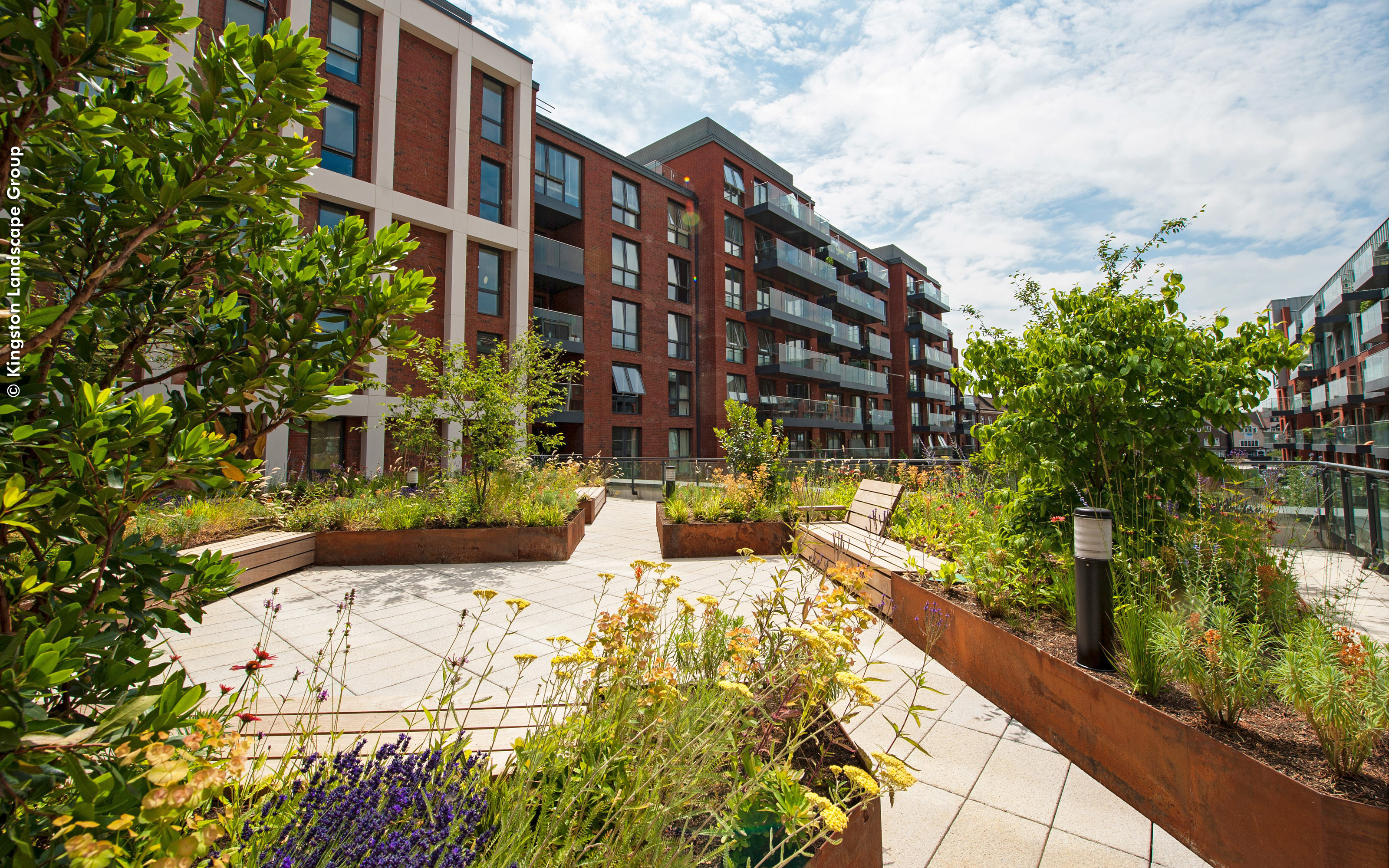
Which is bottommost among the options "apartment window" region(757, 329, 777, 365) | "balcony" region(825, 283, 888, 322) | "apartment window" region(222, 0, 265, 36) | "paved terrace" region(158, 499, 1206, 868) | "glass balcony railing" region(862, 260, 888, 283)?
"paved terrace" region(158, 499, 1206, 868)

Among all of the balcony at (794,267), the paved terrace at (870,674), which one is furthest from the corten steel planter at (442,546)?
the balcony at (794,267)

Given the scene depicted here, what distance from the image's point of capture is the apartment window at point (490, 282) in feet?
63.0

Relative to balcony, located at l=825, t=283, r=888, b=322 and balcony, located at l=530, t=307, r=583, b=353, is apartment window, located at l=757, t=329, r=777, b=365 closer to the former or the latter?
balcony, located at l=825, t=283, r=888, b=322

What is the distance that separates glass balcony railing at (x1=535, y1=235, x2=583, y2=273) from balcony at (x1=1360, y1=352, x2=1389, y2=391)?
1434 inches

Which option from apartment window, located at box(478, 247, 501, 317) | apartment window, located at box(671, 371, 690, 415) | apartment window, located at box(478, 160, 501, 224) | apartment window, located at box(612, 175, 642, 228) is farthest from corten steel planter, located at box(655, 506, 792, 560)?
apartment window, located at box(612, 175, 642, 228)

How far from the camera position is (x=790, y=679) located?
7.15 ft

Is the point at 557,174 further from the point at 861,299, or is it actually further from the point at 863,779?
the point at 863,779

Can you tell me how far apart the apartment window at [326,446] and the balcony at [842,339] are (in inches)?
976

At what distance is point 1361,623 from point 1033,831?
4009mm

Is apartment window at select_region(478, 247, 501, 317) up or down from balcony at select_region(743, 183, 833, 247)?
down

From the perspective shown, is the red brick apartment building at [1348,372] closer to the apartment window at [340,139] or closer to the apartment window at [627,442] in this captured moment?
the apartment window at [627,442]

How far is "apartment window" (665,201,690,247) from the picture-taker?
26609 mm

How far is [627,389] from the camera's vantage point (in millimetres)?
23594

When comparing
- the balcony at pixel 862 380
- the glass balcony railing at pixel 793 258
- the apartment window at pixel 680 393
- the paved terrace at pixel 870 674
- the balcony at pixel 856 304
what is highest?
the glass balcony railing at pixel 793 258
